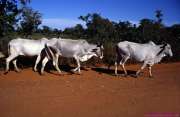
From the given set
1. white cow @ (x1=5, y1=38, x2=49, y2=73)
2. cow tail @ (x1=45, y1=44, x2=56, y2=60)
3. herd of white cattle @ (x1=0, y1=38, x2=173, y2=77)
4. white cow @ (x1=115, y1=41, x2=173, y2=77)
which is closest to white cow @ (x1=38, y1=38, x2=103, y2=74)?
herd of white cattle @ (x1=0, y1=38, x2=173, y2=77)

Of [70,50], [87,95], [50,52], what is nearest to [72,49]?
[70,50]

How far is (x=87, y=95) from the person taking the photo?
35.1ft

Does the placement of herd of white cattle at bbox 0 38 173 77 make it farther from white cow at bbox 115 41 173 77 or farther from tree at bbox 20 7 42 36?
tree at bbox 20 7 42 36

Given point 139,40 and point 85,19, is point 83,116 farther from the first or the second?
point 85,19

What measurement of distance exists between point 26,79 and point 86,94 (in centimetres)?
388

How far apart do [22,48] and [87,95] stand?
600 centimetres

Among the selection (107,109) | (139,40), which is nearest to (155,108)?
(107,109)

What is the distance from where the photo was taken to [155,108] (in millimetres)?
9250

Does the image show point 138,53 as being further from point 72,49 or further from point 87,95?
point 87,95

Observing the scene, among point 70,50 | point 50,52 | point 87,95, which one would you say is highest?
point 70,50

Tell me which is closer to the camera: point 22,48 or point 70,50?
point 22,48

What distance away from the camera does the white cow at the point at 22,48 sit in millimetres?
15438

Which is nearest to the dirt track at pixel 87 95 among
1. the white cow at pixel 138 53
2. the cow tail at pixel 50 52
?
the white cow at pixel 138 53

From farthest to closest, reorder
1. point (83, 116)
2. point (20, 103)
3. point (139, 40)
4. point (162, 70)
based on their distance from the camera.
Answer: point (139, 40), point (162, 70), point (20, 103), point (83, 116)
